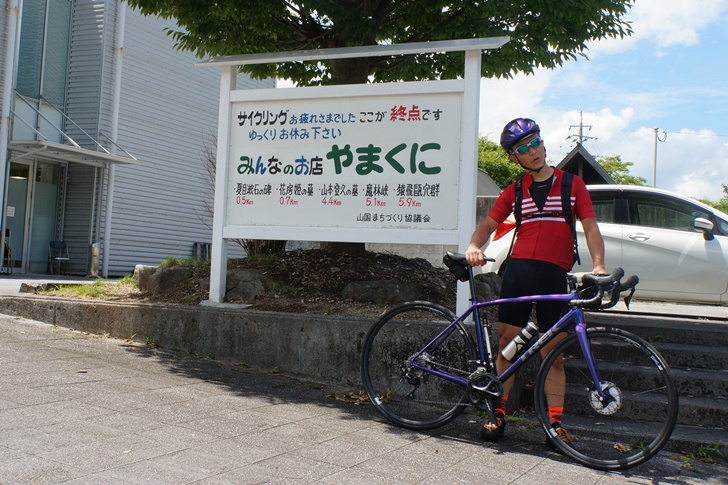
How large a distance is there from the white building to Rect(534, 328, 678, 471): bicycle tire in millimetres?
14297

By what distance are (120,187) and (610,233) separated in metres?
13.7

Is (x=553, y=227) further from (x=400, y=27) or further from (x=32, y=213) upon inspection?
(x=32, y=213)

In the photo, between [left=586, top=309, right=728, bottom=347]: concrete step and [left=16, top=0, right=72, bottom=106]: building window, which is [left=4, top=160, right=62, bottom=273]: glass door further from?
[left=586, top=309, right=728, bottom=347]: concrete step

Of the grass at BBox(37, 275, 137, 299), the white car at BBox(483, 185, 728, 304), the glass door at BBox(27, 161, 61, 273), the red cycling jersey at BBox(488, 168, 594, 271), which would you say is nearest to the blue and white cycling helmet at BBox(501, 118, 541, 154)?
the red cycling jersey at BBox(488, 168, 594, 271)

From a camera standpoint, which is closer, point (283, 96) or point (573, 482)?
point (573, 482)

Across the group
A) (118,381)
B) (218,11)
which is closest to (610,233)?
(218,11)

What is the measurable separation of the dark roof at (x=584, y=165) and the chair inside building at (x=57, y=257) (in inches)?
515

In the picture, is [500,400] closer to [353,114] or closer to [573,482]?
[573,482]

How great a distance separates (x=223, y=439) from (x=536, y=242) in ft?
7.49

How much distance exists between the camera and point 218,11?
673cm

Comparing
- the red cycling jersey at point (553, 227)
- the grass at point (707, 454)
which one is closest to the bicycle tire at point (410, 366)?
the red cycling jersey at point (553, 227)

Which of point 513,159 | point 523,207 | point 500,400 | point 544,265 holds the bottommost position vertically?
point 500,400

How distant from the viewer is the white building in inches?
650

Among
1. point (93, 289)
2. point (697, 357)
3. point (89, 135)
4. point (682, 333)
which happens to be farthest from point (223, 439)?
point (89, 135)
